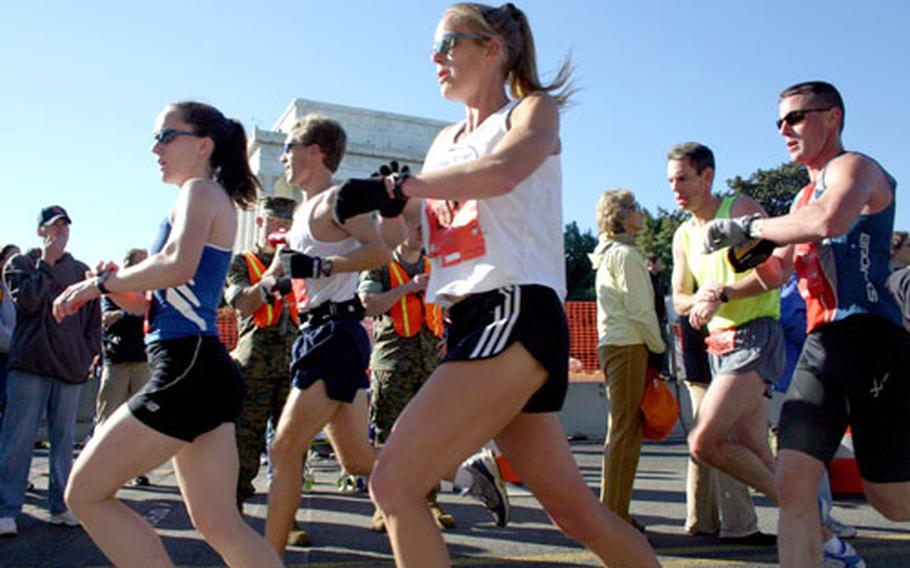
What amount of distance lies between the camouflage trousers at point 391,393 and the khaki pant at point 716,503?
1.94 m

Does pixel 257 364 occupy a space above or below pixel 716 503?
above

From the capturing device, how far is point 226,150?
3.58 metres

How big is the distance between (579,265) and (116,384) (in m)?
60.3

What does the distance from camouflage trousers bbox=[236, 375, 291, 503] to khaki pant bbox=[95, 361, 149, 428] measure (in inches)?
82.4

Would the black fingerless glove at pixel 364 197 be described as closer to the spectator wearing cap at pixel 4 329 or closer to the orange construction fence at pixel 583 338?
the spectator wearing cap at pixel 4 329

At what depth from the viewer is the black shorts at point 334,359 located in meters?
3.91

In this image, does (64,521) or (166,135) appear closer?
(166,135)

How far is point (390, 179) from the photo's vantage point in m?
2.57

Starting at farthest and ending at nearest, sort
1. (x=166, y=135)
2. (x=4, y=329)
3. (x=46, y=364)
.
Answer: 1. (x=4, y=329)
2. (x=46, y=364)
3. (x=166, y=135)

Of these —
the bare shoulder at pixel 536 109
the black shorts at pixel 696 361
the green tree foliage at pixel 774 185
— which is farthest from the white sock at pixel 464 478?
the green tree foliage at pixel 774 185

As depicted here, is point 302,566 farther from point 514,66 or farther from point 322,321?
point 514,66

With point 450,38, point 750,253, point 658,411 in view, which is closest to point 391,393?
point 658,411

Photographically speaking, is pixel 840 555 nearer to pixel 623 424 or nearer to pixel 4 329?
pixel 623 424

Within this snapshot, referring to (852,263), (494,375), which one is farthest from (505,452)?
(852,263)
